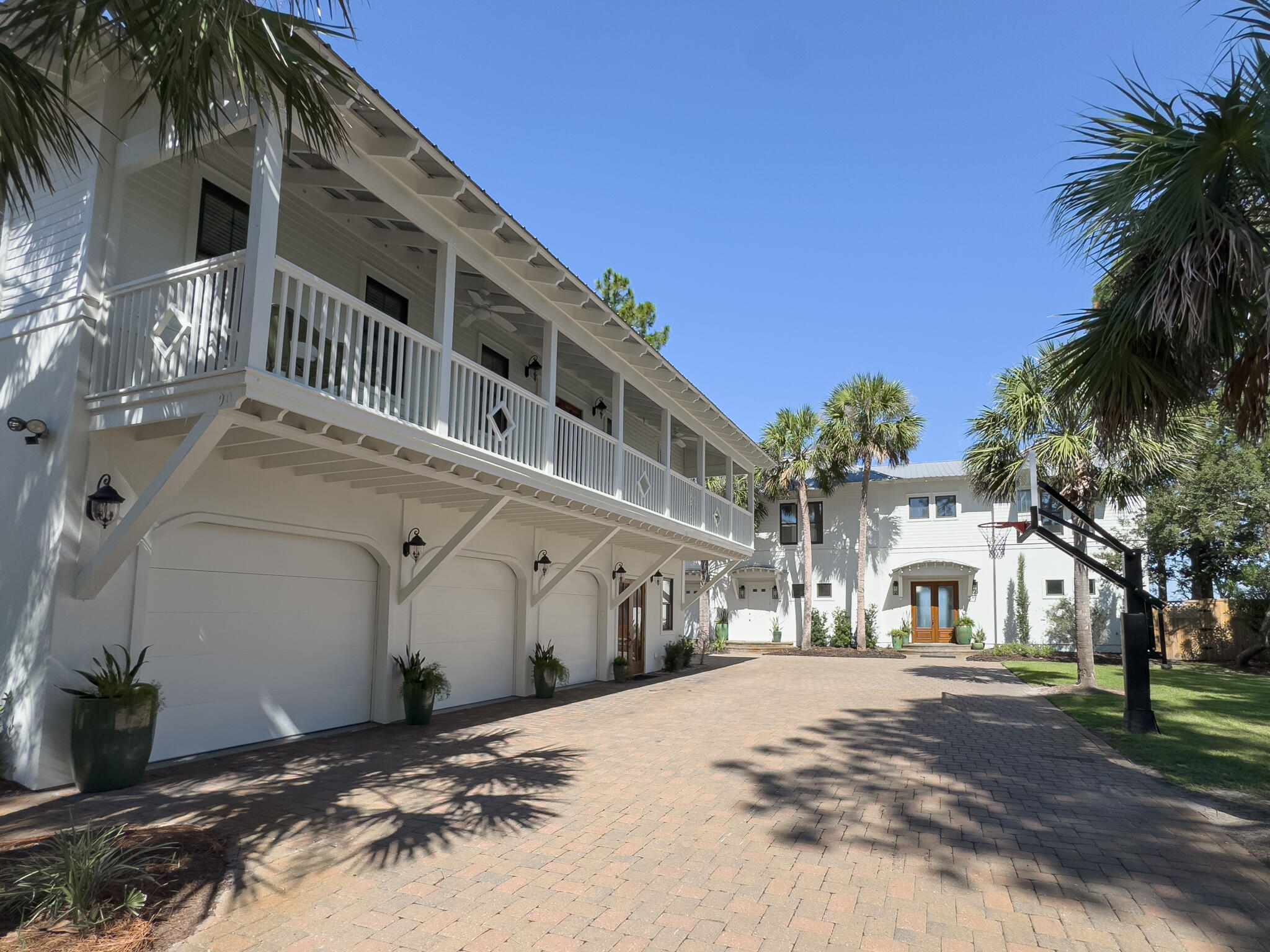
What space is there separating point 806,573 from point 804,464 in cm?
415

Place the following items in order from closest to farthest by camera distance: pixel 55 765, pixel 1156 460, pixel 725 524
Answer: pixel 55 765 < pixel 1156 460 < pixel 725 524

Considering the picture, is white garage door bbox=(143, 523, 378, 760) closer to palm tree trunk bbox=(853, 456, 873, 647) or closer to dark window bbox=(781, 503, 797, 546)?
palm tree trunk bbox=(853, 456, 873, 647)

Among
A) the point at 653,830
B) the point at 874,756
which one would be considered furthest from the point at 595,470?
the point at 653,830

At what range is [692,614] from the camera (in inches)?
1249

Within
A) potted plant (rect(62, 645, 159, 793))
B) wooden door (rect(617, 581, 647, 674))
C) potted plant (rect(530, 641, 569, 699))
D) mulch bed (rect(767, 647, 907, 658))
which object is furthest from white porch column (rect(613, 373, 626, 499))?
mulch bed (rect(767, 647, 907, 658))

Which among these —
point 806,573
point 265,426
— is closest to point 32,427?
point 265,426

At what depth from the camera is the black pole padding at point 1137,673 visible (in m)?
9.60

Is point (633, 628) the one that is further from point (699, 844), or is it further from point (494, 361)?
point (699, 844)

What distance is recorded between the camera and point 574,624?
15.5 meters

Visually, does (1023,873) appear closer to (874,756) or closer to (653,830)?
(653,830)

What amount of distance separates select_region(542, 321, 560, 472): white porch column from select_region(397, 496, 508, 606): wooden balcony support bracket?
1.08 meters

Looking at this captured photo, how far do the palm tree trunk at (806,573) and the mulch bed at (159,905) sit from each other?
2557 centimetres

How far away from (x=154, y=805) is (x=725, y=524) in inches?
545

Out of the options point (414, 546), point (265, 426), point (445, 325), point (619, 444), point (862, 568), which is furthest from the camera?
point (862, 568)
